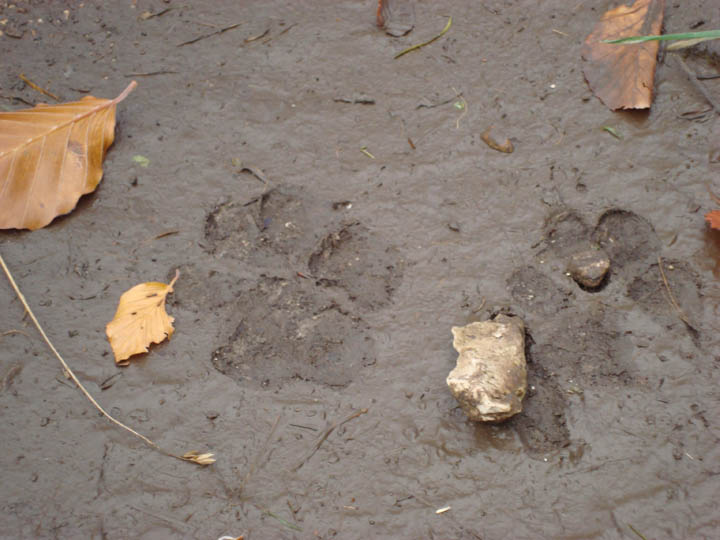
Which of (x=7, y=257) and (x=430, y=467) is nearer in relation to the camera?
(x=430, y=467)

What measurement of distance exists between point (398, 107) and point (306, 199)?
531 mm

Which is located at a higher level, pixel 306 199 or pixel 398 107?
pixel 398 107

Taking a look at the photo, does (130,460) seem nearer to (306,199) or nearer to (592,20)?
(306,199)

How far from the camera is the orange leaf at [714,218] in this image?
2.14m

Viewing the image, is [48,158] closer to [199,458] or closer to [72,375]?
[72,375]

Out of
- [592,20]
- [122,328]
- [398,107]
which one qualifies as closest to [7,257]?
[122,328]

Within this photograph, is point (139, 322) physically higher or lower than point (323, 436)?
higher

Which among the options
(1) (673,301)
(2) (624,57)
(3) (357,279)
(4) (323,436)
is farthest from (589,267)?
(4) (323,436)

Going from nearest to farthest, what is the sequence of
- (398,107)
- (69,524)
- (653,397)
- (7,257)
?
(69,524) → (653,397) → (7,257) → (398,107)

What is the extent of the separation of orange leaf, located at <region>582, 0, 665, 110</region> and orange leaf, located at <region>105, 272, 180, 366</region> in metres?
1.77

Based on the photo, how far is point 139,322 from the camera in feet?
6.86

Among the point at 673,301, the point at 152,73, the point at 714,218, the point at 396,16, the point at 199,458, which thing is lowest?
the point at 199,458

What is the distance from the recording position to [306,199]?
2.33m

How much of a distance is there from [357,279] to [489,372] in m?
0.57
